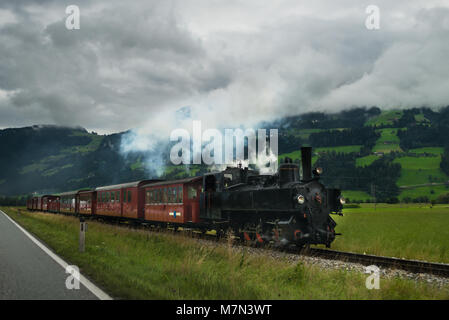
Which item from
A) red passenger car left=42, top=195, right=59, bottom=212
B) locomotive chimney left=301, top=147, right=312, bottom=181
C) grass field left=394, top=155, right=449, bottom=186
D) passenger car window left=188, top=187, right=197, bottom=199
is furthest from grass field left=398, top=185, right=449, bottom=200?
locomotive chimney left=301, top=147, right=312, bottom=181

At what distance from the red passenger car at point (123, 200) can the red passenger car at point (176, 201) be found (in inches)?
67.6

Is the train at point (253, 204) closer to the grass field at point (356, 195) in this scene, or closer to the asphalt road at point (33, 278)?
the asphalt road at point (33, 278)

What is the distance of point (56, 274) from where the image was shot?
835 centimetres

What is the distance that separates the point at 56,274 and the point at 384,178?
162890mm

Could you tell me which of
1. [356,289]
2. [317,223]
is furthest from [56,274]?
[317,223]

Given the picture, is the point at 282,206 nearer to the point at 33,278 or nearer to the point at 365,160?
the point at 33,278

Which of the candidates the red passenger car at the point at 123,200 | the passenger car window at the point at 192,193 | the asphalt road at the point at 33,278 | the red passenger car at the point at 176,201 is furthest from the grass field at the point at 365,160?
the asphalt road at the point at 33,278

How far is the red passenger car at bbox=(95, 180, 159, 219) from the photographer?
1079 inches

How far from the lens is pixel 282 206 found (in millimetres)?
14086

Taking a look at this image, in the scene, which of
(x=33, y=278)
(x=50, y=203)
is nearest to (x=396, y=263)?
(x=33, y=278)

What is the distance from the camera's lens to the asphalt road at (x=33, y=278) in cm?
646

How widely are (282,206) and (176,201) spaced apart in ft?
30.1

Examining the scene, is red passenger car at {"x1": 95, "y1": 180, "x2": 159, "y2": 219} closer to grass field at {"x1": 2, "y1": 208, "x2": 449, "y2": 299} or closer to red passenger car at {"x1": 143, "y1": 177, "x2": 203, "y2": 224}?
red passenger car at {"x1": 143, "y1": 177, "x2": 203, "y2": 224}
